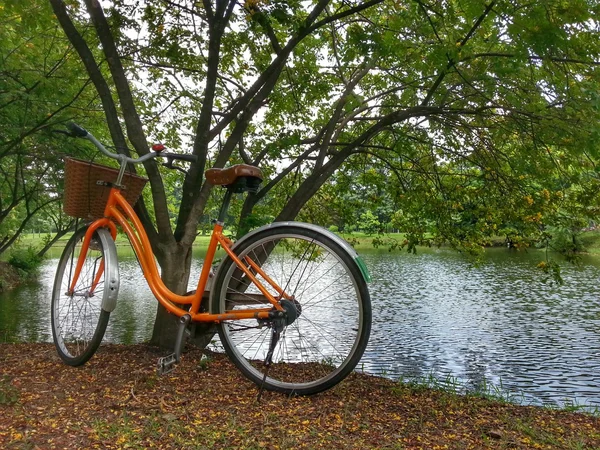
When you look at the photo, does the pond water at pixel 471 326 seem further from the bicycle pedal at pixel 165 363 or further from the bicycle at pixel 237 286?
the bicycle pedal at pixel 165 363

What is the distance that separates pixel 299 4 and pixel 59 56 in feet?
13.2

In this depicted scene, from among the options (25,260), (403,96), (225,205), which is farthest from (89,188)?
(25,260)

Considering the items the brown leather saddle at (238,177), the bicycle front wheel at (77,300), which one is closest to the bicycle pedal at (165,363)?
the bicycle front wheel at (77,300)

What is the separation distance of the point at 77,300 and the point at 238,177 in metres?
1.61

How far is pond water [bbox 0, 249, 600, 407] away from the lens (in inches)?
332

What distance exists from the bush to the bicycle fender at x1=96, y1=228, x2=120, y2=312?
20.2m

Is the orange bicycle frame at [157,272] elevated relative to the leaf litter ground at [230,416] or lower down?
elevated

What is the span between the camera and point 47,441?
222 centimetres

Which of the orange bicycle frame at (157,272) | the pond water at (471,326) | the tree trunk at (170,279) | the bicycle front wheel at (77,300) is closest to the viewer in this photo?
the orange bicycle frame at (157,272)

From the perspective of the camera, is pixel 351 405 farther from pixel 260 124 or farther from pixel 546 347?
pixel 546 347

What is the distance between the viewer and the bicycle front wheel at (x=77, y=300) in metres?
3.40

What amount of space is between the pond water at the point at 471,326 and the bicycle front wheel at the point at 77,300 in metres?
3.50

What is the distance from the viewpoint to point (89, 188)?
329cm

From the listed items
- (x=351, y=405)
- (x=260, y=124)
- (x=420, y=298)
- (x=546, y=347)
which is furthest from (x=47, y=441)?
(x=420, y=298)
